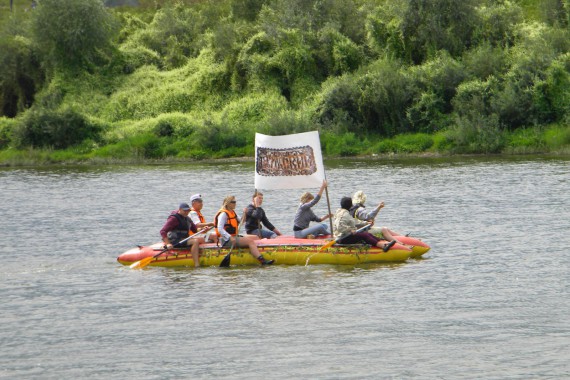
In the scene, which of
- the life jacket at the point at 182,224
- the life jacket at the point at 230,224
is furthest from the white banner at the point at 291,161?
the life jacket at the point at 182,224

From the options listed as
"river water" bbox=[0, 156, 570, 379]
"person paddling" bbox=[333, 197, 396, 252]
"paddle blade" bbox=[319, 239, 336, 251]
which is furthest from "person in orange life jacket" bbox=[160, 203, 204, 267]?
"person paddling" bbox=[333, 197, 396, 252]

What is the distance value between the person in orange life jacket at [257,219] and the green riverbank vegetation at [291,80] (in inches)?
1255

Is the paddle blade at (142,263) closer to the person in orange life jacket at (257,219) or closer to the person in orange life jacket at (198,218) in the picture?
the person in orange life jacket at (198,218)

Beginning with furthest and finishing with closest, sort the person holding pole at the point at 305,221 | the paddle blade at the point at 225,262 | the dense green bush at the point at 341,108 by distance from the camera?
the dense green bush at the point at 341,108 < the person holding pole at the point at 305,221 < the paddle blade at the point at 225,262

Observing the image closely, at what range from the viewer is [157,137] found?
6594 centimetres

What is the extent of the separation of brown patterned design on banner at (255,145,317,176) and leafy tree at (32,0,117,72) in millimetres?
47417

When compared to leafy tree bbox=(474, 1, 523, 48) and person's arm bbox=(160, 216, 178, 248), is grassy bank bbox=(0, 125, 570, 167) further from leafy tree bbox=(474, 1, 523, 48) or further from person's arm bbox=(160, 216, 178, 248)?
person's arm bbox=(160, 216, 178, 248)

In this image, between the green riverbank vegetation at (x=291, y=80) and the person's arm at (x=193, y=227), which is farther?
the green riverbank vegetation at (x=291, y=80)

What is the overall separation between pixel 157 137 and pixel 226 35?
905 centimetres

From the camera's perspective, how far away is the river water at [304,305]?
17.6 m

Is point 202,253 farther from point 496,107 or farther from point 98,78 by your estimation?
point 98,78

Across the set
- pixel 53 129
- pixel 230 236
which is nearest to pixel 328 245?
pixel 230 236

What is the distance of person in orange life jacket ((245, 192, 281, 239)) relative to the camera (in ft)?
87.6

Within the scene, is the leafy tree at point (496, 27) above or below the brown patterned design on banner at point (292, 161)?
above
